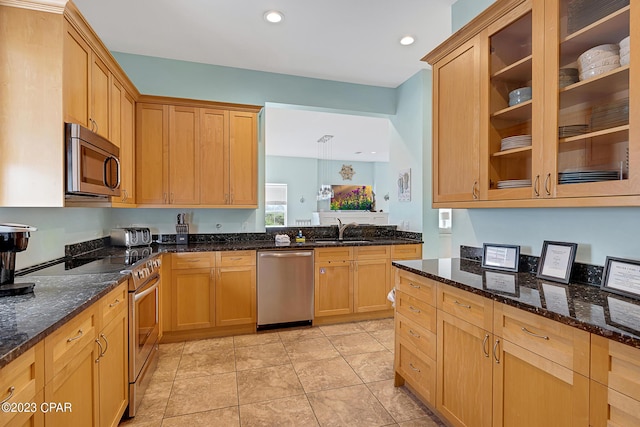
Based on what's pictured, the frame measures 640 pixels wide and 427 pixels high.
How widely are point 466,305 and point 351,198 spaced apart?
25.8ft

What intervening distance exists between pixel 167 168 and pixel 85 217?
86cm

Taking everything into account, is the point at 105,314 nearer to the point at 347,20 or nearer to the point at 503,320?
the point at 503,320

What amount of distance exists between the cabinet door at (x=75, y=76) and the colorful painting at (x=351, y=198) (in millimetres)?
7543

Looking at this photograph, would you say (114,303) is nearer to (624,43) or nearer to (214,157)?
(214,157)

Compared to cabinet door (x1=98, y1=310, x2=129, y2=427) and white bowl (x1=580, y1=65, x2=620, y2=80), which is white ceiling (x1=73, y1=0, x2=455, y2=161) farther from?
cabinet door (x1=98, y1=310, x2=129, y2=427)

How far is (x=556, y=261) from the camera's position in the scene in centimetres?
176

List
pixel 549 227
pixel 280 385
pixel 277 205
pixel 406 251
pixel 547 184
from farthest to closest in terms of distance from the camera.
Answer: pixel 277 205 < pixel 406 251 < pixel 280 385 < pixel 549 227 < pixel 547 184

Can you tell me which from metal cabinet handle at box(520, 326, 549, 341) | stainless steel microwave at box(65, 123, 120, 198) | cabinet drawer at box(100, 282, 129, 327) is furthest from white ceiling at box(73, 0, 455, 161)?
metal cabinet handle at box(520, 326, 549, 341)

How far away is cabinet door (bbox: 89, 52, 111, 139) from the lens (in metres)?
2.19

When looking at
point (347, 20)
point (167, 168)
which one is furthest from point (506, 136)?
point (167, 168)

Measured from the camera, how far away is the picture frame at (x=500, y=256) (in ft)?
6.59

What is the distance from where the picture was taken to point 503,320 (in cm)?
146

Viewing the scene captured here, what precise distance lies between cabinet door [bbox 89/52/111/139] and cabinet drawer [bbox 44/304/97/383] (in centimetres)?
142

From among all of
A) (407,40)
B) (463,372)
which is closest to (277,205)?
(407,40)
